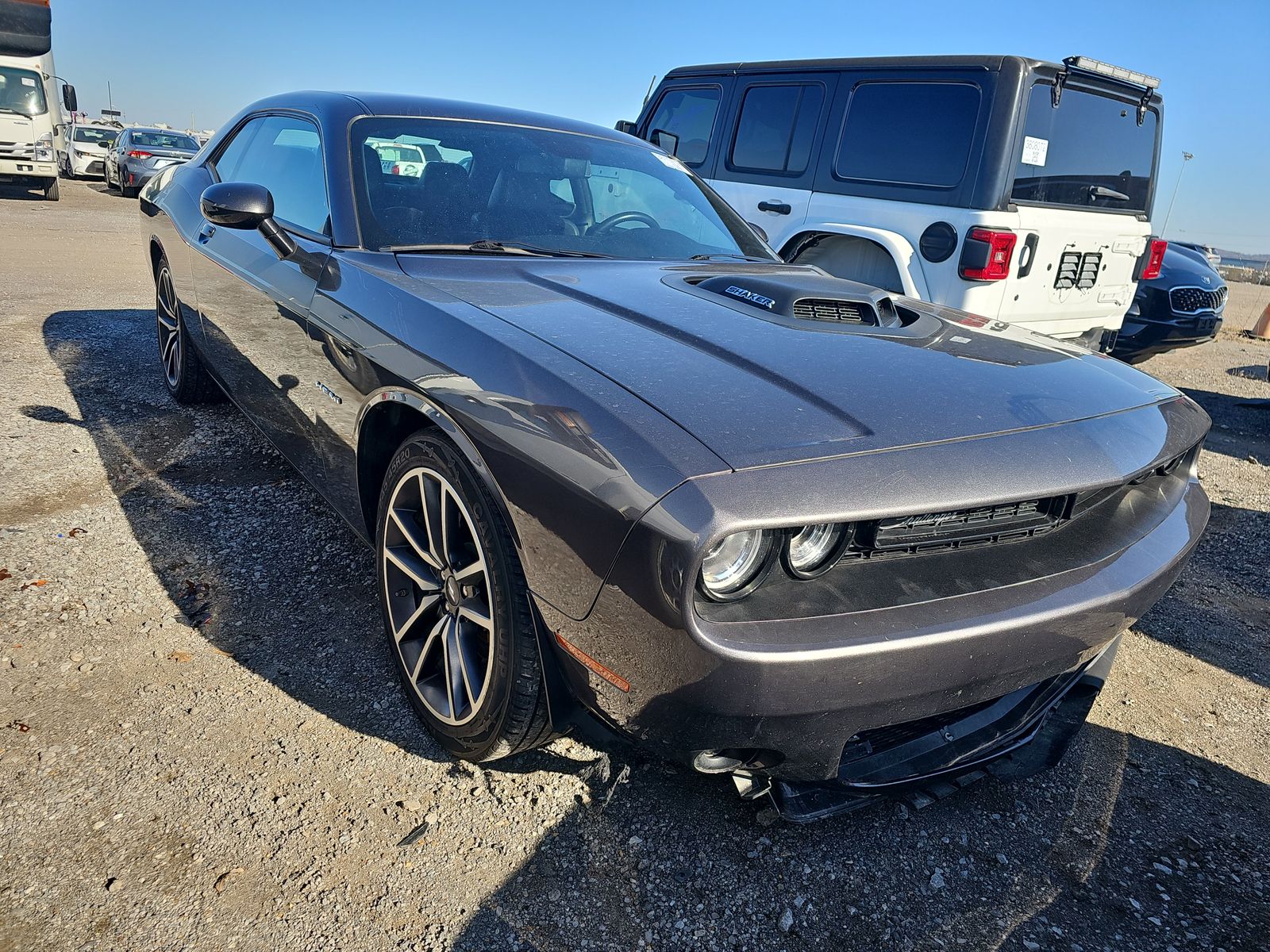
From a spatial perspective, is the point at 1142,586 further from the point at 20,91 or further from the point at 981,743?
the point at 20,91

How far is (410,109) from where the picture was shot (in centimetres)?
293

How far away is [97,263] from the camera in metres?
9.16

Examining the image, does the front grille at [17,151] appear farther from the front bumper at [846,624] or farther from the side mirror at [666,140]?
the front bumper at [846,624]

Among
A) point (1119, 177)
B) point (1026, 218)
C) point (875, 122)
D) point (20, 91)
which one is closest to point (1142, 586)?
point (1026, 218)

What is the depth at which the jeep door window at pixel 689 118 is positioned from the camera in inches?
241

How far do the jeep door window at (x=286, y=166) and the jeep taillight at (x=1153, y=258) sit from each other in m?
5.09

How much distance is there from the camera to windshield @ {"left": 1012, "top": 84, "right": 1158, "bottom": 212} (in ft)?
15.3

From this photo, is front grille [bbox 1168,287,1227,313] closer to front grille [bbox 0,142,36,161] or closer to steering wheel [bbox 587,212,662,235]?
steering wheel [bbox 587,212,662,235]

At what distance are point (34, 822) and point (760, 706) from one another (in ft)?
5.15

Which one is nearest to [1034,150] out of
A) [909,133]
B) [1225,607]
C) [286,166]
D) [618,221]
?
[909,133]

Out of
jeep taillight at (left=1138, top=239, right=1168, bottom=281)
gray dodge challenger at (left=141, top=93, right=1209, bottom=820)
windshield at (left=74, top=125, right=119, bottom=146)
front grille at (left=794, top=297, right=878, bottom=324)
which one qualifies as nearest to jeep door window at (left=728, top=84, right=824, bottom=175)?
jeep taillight at (left=1138, top=239, right=1168, bottom=281)

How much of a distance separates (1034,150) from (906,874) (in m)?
4.11

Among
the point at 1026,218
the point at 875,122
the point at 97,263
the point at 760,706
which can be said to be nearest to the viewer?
the point at 760,706

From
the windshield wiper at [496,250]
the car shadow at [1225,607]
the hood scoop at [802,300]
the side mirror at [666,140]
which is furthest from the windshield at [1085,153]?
the windshield wiper at [496,250]
